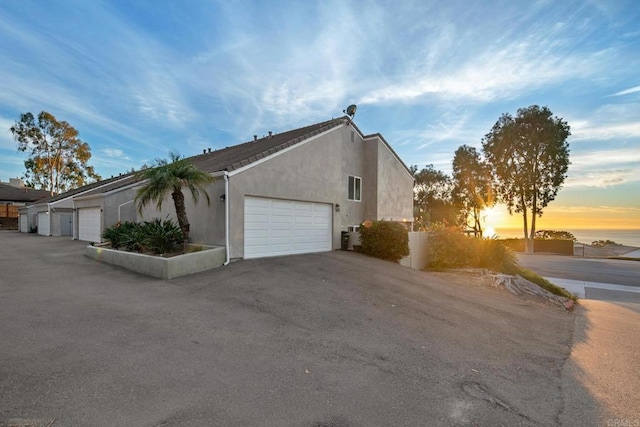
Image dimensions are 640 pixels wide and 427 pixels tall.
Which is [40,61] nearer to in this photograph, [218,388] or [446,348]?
[218,388]

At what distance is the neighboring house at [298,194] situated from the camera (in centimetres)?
1063

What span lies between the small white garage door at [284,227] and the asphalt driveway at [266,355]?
9.28 ft

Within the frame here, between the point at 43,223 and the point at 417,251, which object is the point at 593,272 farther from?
the point at 43,223

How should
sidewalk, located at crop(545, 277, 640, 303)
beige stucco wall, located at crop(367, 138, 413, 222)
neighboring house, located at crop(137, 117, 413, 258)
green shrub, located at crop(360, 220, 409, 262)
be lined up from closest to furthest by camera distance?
neighboring house, located at crop(137, 117, 413, 258), sidewalk, located at crop(545, 277, 640, 303), green shrub, located at crop(360, 220, 409, 262), beige stucco wall, located at crop(367, 138, 413, 222)

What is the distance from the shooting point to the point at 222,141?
23.2 metres

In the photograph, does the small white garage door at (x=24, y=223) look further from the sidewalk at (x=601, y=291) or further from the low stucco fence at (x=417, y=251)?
the sidewalk at (x=601, y=291)

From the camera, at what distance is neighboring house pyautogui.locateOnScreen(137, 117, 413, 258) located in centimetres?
1063

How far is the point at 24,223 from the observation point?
88.1 ft

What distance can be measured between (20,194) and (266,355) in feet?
156

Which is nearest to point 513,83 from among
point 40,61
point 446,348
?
point 446,348

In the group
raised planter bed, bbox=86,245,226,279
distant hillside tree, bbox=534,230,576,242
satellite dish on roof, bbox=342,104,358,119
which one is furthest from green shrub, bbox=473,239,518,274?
distant hillside tree, bbox=534,230,576,242

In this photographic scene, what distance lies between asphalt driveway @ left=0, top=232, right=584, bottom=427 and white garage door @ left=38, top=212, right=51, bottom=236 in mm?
18327

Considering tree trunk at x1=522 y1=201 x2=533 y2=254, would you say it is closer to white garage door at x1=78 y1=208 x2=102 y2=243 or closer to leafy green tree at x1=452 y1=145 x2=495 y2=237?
leafy green tree at x1=452 y1=145 x2=495 y2=237

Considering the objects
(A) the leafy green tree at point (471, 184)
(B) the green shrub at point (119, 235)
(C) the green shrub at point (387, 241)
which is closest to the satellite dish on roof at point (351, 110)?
(C) the green shrub at point (387, 241)
